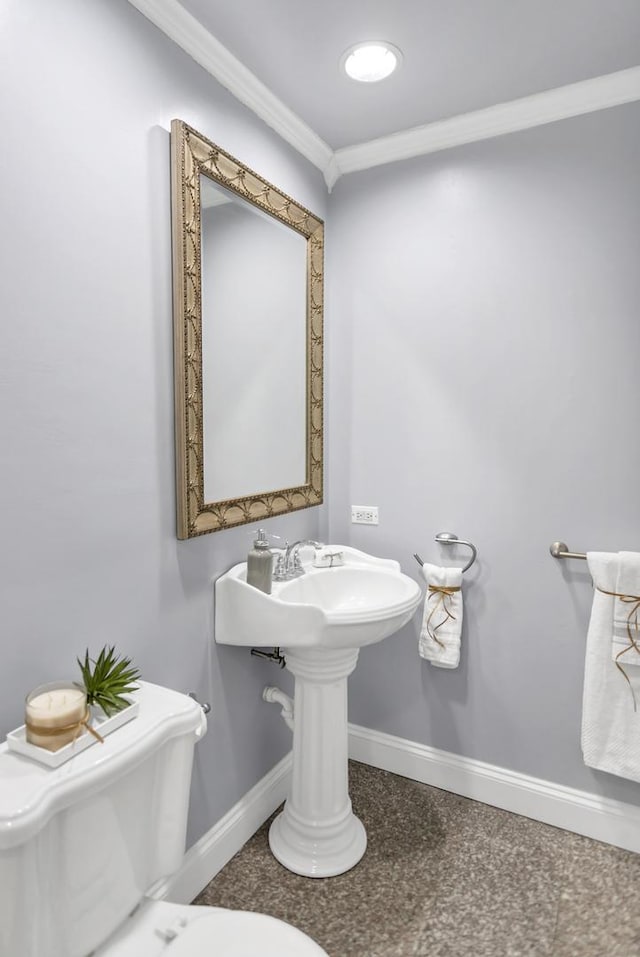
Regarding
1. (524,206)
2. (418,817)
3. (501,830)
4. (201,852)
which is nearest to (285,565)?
(201,852)

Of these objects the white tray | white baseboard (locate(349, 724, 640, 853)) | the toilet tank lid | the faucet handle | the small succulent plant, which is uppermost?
the faucet handle

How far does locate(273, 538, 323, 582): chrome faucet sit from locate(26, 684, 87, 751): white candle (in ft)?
2.80

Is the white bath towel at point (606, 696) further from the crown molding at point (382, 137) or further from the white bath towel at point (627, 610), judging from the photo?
the crown molding at point (382, 137)

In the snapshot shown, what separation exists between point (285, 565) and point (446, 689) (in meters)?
0.84

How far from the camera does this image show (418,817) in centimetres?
199

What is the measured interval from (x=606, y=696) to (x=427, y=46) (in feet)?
6.63

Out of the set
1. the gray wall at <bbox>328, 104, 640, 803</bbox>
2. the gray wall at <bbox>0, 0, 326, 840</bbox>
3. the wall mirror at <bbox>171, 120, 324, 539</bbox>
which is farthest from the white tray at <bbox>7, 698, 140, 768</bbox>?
the gray wall at <bbox>328, 104, 640, 803</bbox>

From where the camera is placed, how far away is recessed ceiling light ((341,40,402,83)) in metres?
1.60

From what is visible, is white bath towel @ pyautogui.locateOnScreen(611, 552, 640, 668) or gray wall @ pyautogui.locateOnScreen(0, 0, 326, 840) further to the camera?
white bath towel @ pyautogui.locateOnScreen(611, 552, 640, 668)

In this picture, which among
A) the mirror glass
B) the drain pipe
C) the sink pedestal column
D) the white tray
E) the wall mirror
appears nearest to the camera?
the white tray

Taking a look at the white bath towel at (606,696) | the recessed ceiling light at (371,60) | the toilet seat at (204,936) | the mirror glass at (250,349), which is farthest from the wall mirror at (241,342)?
the white bath towel at (606,696)

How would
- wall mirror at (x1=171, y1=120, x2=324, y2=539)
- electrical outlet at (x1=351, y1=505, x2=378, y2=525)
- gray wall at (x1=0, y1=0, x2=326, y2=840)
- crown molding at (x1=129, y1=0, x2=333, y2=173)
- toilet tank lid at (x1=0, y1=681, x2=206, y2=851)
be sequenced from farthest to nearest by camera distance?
electrical outlet at (x1=351, y1=505, x2=378, y2=525)
wall mirror at (x1=171, y1=120, x2=324, y2=539)
crown molding at (x1=129, y1=0, x2=333, y2=173)
gray wall at (x1=0, y1=0, x2=326, y2=840)
toilet tank lid at (x1=0, y1=681, x2=206, y2=851)

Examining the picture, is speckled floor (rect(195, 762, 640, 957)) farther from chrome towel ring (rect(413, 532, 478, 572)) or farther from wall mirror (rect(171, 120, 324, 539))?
wall mirror (rect(171, 120, 324, 539))

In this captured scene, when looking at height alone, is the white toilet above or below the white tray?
below
